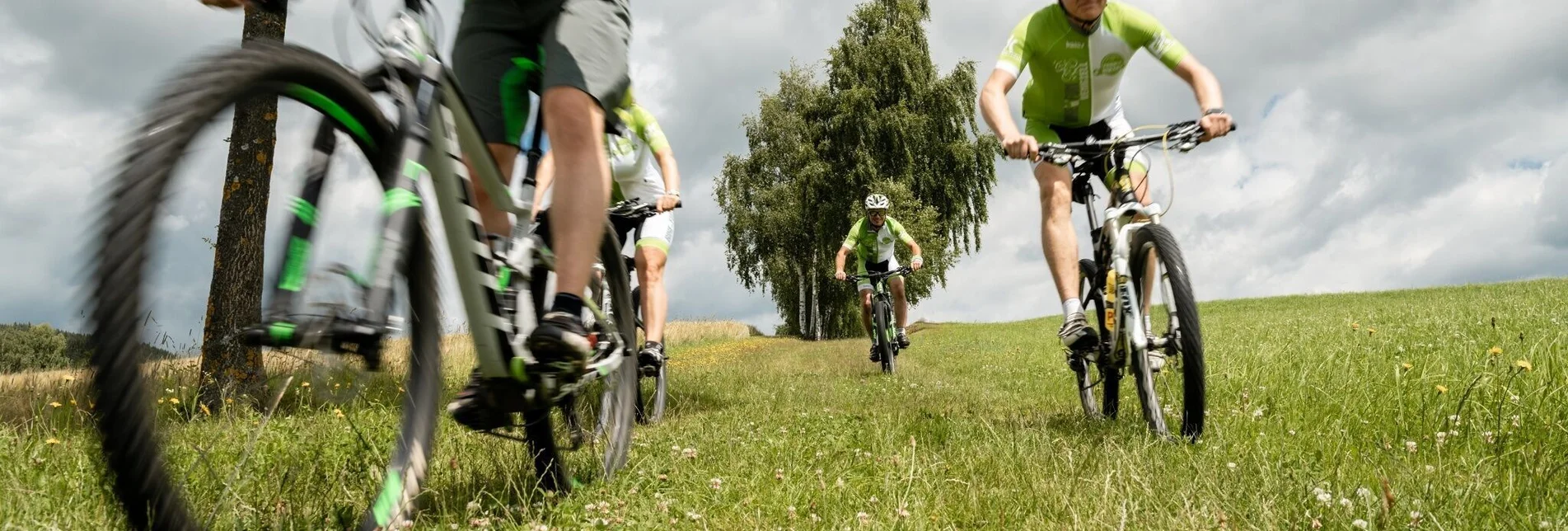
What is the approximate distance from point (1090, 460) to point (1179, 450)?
398 millimetres

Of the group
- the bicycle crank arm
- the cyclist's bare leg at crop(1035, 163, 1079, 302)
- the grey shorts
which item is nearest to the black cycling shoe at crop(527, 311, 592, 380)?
the bicycle crank arm

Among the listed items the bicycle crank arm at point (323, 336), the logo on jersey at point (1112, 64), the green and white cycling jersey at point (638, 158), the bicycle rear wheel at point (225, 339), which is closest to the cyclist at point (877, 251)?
the green and white cycling jersey at point (638, 158)

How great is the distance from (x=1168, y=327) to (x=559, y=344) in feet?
7.66

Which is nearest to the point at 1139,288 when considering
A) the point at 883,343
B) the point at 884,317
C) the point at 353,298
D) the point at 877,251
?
the point at 353,298

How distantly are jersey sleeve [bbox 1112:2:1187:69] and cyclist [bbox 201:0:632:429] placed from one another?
2523 millimetres

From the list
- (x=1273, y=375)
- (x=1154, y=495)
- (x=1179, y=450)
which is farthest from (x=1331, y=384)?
(x=1154, y=495)

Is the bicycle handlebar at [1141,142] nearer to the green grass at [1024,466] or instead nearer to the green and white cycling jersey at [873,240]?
the green grass at [1024,466]

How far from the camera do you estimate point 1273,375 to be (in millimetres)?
4191

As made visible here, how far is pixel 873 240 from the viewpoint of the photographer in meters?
10.0

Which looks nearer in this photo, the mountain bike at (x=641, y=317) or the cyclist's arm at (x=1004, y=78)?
the cyclist's arm at (x=1004, y=78)

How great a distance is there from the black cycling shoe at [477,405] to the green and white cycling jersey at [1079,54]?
281cm

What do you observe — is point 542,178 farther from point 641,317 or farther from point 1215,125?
point 1215,125

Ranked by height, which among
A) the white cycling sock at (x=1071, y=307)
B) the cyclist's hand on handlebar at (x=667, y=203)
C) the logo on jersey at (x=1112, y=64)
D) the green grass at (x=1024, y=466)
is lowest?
the green grass at (x=1024, y=466)

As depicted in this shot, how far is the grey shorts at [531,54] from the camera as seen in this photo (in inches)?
85.0
